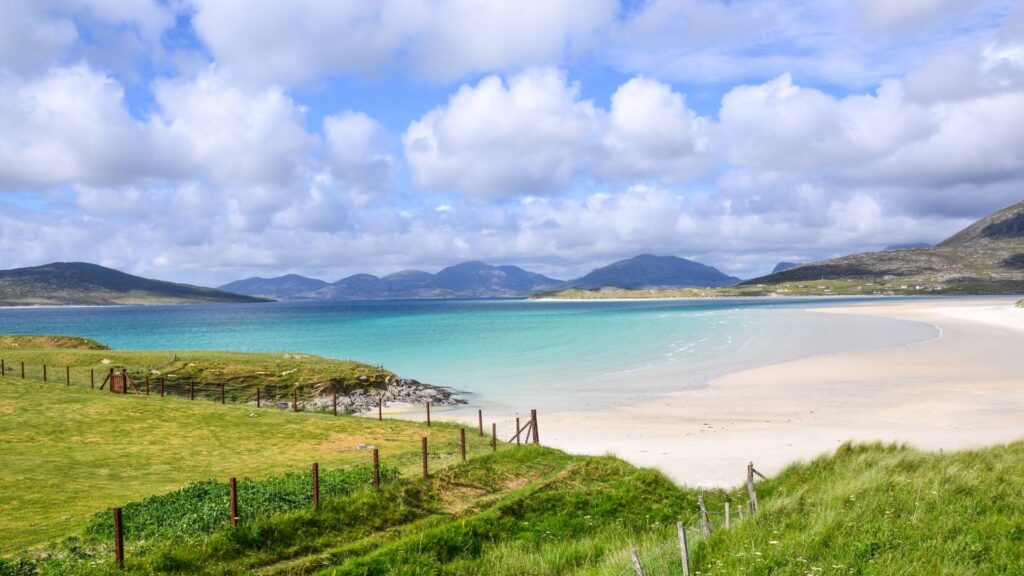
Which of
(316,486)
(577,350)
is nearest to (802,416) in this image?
(316,486)

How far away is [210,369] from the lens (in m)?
50.6

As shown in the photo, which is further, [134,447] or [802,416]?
[802,416]

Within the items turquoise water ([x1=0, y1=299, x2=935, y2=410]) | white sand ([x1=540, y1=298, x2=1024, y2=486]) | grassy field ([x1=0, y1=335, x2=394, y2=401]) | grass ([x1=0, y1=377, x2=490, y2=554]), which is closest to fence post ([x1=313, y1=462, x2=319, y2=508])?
grass ([x1=0, y1=377, x2=490, y2=554])

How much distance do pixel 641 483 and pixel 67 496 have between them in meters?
17.0

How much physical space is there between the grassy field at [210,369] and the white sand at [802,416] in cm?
2002

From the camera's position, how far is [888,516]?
12.4m

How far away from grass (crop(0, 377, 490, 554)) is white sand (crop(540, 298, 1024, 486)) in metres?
8.18

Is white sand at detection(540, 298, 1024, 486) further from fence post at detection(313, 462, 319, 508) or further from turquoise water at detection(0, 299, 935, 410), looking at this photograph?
fence post at detection(313, 462, 319, 508)

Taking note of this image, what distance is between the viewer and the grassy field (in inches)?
1854

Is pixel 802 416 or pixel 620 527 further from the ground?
pixel 620 527

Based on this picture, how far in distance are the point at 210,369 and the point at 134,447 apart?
26574 millimetres

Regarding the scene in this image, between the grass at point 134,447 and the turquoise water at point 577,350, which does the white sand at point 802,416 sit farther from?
the grass at point 134,447

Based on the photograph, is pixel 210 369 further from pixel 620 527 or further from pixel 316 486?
pixel 620 527

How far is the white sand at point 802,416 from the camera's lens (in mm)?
27031
